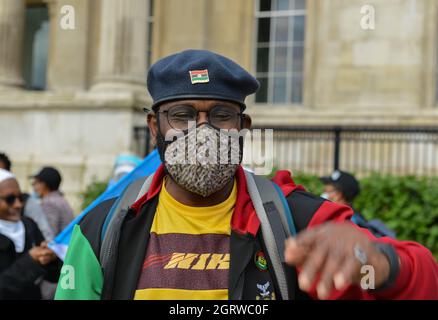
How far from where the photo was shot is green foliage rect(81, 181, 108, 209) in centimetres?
1064

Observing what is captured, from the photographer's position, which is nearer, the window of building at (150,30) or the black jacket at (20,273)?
the black jacket at (20,273)

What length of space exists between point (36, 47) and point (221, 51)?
4.77 m

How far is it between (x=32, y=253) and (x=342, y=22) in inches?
402

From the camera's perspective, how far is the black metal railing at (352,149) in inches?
449

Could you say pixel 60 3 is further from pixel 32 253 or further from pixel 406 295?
pixel 406 295

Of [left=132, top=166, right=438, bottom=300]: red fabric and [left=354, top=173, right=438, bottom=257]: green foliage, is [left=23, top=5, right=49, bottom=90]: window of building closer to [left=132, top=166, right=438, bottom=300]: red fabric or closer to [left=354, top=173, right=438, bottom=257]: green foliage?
[left=354, top=173, right=438, bottom=257]: green foliage

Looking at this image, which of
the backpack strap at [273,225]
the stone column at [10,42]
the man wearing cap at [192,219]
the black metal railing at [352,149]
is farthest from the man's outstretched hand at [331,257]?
the stone column at [10,42]

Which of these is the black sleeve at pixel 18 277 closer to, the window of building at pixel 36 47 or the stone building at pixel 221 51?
the stone building at pixel 221 51

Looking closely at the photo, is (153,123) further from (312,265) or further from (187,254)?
(312,265)

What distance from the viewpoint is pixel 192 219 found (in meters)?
2.41

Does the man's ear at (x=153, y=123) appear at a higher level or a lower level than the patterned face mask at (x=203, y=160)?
higher

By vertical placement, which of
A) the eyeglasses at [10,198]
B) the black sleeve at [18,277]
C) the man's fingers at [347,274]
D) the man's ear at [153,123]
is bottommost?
the black sleeve at [18,277]

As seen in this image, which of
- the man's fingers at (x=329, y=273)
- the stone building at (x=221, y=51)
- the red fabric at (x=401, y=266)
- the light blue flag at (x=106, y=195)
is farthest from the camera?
the stone building at (x=221, y=51)

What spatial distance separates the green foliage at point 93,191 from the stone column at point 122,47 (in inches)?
76.1
